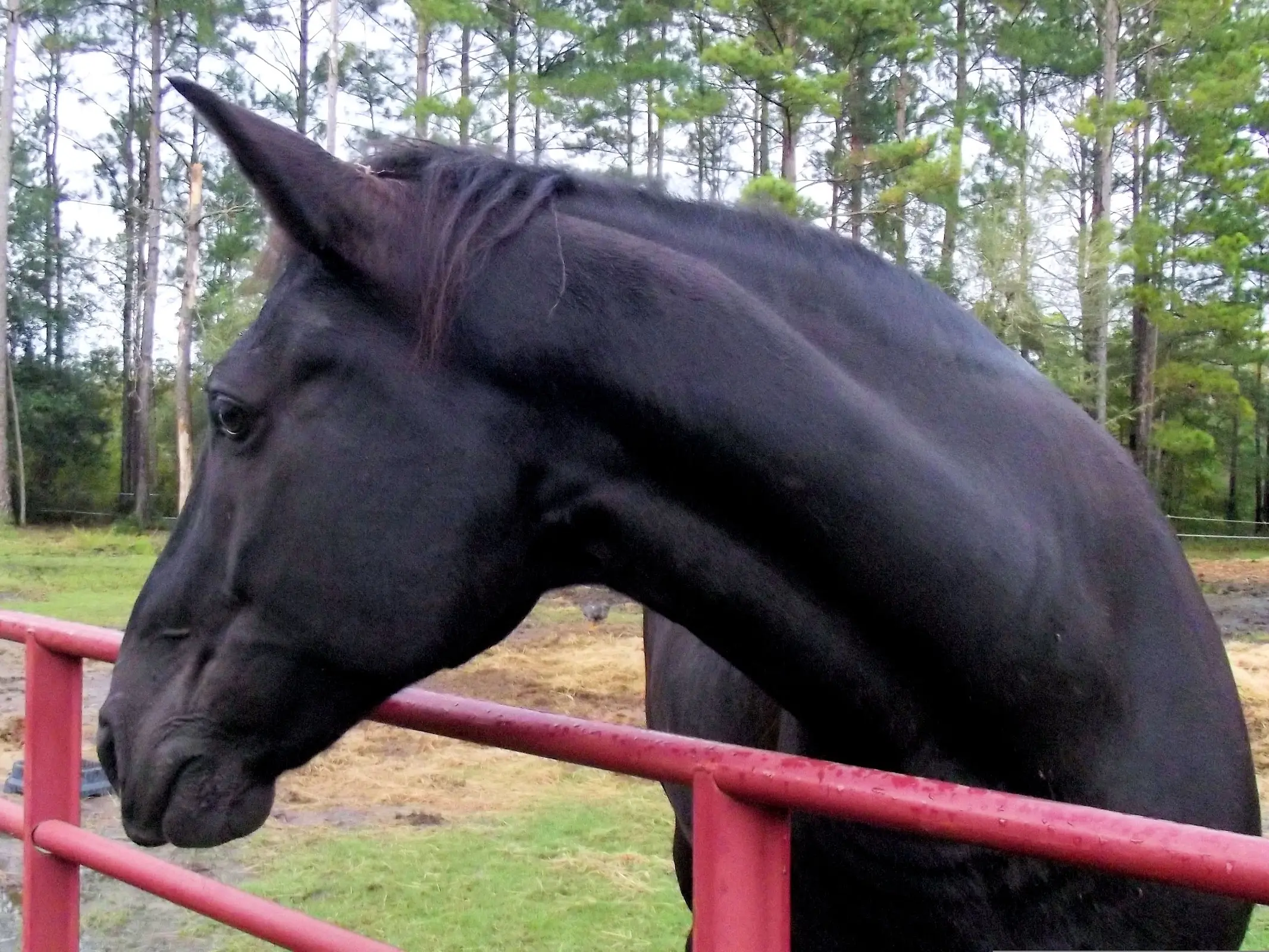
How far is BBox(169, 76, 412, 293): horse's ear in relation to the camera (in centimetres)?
135

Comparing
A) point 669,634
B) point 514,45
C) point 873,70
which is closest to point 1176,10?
point 873,70

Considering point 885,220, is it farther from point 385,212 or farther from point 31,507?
point 31,507

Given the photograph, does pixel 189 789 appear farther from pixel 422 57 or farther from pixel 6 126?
pixel 6 126

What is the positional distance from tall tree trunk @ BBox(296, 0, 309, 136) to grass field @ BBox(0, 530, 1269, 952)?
21.4m

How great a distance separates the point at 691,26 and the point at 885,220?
21.2 ft

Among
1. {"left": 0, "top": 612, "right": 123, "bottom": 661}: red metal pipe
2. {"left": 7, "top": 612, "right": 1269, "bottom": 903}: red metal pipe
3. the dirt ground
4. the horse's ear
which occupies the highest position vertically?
the horse's ear

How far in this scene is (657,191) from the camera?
171cm

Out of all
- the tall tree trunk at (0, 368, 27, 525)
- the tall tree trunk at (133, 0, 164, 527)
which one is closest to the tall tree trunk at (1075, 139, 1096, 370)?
the tall tree trunk at (133, 0, 164, 527)

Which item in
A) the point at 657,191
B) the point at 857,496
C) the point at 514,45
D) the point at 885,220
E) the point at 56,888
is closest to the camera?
the point at 857,496

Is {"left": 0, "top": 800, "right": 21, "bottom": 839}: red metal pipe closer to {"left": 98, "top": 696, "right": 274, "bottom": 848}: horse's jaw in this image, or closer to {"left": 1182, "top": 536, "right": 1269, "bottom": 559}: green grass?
{"left": 98, "top": 696, "right": 274, "bottom": 848}: horse's jaw

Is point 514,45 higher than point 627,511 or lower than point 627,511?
higher

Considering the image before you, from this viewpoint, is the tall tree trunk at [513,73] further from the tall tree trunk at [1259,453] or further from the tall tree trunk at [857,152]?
the tall tree trunk at [1259,453]

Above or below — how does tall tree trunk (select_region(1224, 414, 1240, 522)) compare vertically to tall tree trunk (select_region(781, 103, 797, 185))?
below

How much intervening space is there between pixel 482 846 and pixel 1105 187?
21720 mm
